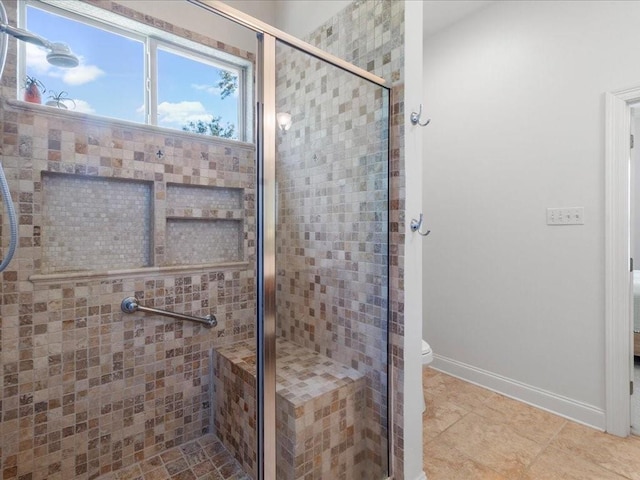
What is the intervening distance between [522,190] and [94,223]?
2.52 m

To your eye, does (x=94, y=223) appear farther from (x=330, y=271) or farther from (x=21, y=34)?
(x=330, y=271)

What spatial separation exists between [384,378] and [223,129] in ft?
5.31

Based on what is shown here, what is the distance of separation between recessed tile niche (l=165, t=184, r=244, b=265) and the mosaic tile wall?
0.60 meters

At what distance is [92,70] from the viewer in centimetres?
160

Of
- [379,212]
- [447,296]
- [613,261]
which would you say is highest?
[379,212]

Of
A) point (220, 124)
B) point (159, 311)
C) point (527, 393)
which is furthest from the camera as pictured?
point (527, 393)

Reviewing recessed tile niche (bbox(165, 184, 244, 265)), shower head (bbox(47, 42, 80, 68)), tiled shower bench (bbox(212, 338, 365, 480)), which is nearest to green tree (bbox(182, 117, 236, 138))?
recessed tile niche (bbox(165, 184, 244, 265))

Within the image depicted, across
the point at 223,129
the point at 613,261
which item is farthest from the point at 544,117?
the point at 223,129

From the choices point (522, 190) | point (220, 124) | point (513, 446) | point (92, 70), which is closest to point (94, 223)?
point (92, 70)

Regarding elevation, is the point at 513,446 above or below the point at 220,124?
below

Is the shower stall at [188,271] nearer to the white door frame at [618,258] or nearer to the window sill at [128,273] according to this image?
the window sill at [128,273]

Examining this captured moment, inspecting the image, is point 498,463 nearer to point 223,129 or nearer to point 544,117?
point 544,117

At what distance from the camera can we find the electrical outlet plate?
1949 millimetres

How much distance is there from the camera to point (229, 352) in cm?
185
